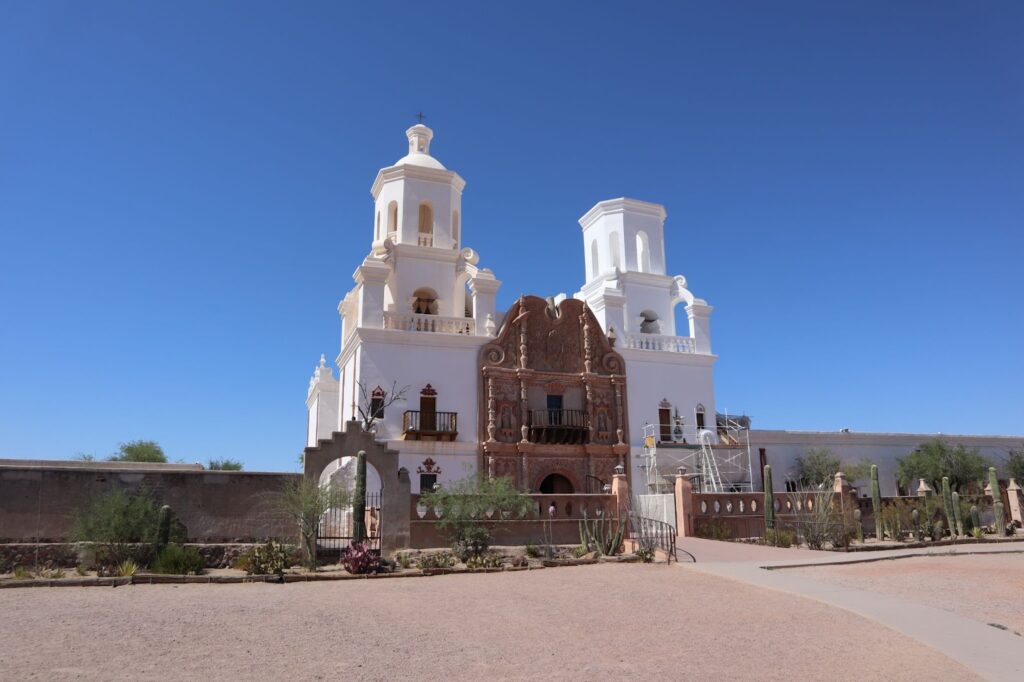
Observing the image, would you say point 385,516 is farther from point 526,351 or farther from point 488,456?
point 526,351

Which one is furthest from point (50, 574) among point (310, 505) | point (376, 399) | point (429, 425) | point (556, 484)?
point (556, 484)

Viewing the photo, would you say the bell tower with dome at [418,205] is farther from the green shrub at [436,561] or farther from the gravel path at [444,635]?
the gravel path at [444,635]

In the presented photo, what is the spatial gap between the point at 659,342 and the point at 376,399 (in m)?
13.5

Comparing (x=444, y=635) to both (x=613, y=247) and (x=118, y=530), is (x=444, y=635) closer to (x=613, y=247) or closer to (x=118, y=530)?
(x=118, y=530)

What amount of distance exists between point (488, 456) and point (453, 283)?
8.01 m

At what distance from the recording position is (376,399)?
27.9m

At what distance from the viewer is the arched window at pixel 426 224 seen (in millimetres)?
32688

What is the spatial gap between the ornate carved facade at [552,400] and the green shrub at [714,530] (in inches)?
249

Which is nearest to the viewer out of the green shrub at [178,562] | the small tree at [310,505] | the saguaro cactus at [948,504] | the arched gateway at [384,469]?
the green shrub at [178,562]

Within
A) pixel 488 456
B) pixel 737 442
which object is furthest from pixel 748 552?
pixel 737 442

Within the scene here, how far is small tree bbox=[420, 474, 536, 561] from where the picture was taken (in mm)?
18594

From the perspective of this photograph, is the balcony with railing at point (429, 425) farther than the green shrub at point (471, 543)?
Yes

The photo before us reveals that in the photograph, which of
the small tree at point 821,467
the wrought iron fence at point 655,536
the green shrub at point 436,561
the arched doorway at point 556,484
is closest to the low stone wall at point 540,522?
the wrought iron fence at point 655,536

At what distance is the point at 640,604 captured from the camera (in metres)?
12.4
